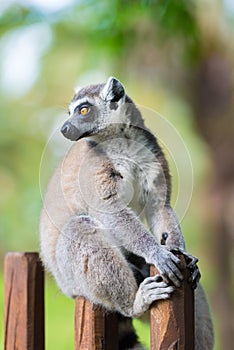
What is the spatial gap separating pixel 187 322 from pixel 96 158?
0.54 m

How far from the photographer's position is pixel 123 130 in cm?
178

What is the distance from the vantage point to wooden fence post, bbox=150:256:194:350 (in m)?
1.37

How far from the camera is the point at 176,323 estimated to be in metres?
1.37

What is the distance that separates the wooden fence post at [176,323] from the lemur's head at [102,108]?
1.61 ft

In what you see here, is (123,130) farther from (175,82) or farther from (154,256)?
(175,82)

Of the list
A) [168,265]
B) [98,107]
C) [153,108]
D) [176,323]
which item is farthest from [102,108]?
[153,108]

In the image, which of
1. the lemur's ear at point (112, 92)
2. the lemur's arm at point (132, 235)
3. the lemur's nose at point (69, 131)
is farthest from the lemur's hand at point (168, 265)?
the lemur's ear at point (112, 92)

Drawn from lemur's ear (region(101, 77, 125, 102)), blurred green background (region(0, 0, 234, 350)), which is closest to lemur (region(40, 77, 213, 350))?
lemur's ear (region(101, 77, 125, 102))

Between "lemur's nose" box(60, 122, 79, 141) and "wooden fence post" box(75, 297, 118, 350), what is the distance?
0.41 m

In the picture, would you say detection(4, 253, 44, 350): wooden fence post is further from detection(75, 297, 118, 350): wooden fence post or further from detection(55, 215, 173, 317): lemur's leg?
A: detection(75, 297, 118, 350): wooden fence post

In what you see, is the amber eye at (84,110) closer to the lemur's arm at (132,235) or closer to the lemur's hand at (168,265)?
the lemur's arm at (132,235)

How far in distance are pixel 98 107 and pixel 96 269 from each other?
43 centimetres

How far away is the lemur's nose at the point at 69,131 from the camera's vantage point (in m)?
1.55

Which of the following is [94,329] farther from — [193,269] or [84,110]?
[84,110]
